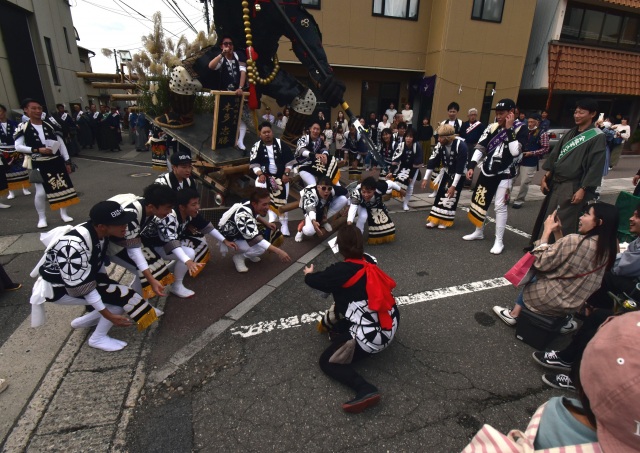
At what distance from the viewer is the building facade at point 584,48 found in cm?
1423

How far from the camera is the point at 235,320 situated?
3.42m

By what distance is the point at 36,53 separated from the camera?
561 inches

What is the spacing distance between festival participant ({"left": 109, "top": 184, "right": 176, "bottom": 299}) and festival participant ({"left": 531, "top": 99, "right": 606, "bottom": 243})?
451 centimetres

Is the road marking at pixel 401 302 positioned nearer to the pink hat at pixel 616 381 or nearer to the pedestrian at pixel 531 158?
the pink hat at pixel 616 381

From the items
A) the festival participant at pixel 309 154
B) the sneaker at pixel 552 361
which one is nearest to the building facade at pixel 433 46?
A: the festival participant at pixel 309 154

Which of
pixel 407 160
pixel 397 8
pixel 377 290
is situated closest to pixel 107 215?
pixel 377 290

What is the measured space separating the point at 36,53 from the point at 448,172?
17616mm

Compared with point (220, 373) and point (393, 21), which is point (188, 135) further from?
point (393, 21)

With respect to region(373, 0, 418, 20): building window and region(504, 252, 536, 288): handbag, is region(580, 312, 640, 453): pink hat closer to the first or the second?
region(504, 252, 536, 288): handbag

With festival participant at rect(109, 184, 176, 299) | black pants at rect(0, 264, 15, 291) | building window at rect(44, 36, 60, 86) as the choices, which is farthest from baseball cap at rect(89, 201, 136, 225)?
building window at rect(44, 36, 60, 86)

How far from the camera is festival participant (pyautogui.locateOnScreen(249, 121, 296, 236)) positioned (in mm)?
5809

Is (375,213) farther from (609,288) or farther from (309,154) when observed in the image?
(609,288)

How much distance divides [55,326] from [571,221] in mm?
5878

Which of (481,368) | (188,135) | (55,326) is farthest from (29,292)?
(481,368)
